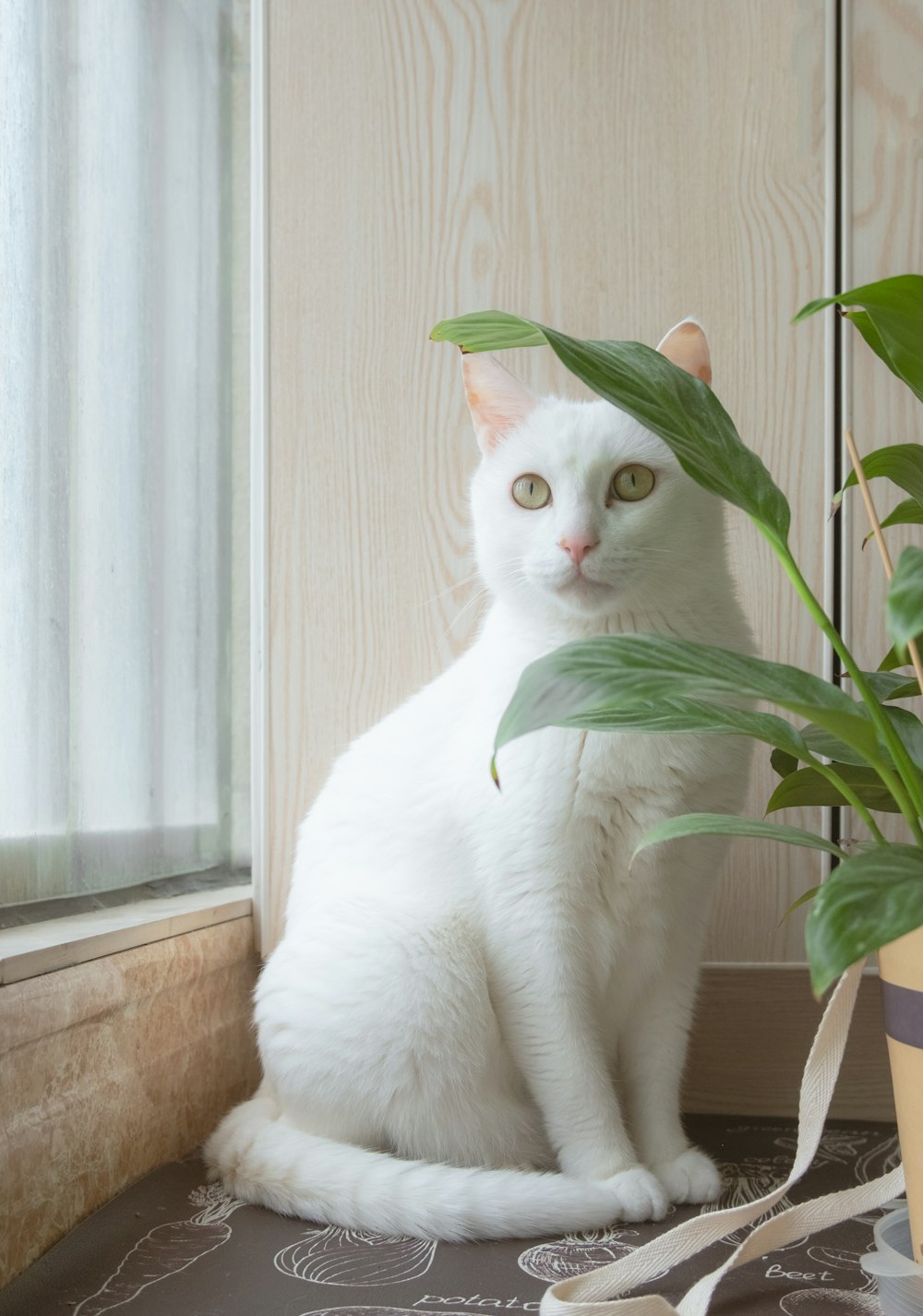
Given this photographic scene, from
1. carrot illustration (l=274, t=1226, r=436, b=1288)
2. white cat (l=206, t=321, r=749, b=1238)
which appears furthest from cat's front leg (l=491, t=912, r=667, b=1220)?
carrot illustration (l=274, t=1226, r=436, b=1288)

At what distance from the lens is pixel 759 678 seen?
0.72m

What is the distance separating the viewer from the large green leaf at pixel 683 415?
768 millimetres

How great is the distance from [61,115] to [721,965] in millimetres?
1467

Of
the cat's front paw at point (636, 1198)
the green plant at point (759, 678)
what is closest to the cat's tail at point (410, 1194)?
the cat's front paw at point (636, 1198)

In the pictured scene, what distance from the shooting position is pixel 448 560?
1.57 metres

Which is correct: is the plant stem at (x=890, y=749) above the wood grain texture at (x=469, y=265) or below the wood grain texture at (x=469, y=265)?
below

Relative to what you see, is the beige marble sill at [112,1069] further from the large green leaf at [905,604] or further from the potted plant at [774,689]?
the large green leaf at [905,604]

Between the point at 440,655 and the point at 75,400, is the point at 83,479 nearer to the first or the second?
the point at 75,400

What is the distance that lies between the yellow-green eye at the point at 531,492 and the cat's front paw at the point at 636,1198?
753 millimetres

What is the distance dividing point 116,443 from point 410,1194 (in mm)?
1062

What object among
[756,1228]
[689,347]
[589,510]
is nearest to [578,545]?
[589,510]

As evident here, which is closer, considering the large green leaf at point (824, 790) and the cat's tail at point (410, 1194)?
the large green leaf at point (824, 790)

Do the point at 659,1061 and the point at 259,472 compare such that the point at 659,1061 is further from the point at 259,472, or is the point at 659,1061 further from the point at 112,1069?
the point at 259,472

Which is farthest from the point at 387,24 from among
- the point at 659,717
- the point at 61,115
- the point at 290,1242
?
the point at 290,1242
